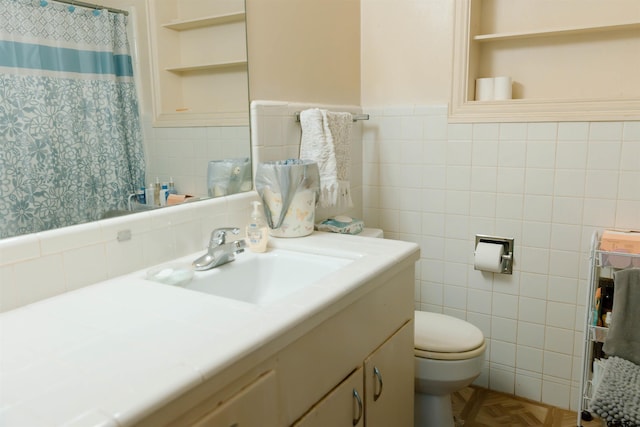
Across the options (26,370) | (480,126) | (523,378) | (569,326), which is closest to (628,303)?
(569,326)

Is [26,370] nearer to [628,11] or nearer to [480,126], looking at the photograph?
[480,126]

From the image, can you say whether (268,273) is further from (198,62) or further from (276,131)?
(198,62)

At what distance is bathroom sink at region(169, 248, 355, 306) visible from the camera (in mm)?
1377

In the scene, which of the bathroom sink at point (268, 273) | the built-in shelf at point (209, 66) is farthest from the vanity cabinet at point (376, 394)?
the built-in shelf at point (209, 66)

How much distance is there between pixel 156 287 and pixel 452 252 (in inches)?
59.2

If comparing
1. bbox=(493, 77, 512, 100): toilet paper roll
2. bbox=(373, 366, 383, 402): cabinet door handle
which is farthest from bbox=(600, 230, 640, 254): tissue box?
bbox=(373, 366, 383, 402): cabinet door handle

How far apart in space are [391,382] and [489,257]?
36.1 inches

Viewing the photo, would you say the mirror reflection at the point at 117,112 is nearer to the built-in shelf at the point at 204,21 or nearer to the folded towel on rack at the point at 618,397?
the built-in shelf at the point at 204,21

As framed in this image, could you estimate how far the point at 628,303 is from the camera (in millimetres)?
1637

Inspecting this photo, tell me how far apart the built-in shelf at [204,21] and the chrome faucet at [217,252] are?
0.62m

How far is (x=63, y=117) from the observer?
46.8 inches

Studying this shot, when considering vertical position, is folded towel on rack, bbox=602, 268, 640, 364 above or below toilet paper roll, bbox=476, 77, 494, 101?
below

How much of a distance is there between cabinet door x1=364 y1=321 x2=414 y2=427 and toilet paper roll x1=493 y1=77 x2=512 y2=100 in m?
1.11

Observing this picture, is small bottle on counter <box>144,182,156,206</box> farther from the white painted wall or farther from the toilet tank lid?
the white painted wall
